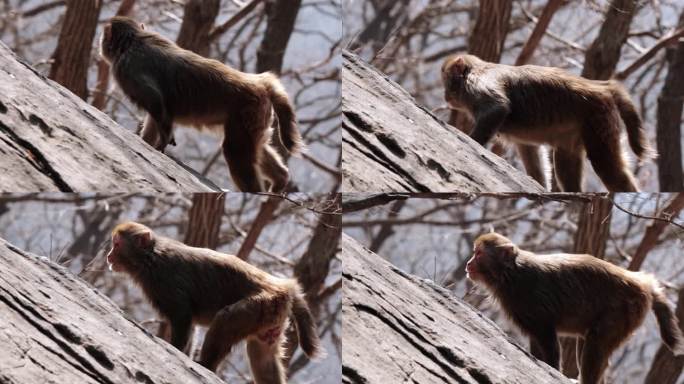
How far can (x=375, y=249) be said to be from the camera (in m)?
7.75

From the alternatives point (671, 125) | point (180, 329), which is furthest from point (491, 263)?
point (671, 125)

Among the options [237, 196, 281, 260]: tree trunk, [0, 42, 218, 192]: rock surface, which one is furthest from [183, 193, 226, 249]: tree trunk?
[0, 42, 218, 192]: rock surface

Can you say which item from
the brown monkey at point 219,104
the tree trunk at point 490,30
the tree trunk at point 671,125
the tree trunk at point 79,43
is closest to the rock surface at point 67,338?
the brown monkey at point 219,104

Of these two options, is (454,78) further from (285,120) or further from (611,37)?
(611,37)

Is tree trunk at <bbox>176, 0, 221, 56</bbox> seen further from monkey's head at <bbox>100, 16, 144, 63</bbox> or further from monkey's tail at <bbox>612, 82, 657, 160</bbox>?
monkey's tail at <bbox>612, 82, 657, 160</bbox>

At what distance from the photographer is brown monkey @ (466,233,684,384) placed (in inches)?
293

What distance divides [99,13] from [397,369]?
3.75 meters

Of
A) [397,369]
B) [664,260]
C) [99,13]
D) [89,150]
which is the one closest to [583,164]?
[664,260]

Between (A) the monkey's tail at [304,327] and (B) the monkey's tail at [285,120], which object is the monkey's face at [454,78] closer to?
(B) the monkey's tail at [285,120]

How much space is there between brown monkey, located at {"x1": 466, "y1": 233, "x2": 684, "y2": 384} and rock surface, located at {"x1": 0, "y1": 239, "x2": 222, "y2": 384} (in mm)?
1865

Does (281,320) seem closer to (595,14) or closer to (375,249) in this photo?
(375,249)

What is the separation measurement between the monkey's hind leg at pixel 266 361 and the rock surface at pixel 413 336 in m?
0.43

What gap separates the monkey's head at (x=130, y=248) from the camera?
7.49 meters

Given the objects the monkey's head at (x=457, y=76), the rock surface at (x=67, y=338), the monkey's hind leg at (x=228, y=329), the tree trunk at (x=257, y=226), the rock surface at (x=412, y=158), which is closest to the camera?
the rock surface at (x=67, y=338)
